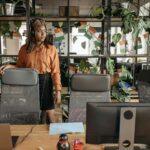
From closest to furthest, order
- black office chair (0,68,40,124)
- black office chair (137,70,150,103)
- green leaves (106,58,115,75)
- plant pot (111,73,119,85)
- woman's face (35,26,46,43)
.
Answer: black office chair (0,68,40,124)
black office chair (137,70,150,103)
woman's face (35,26,46,43)
green leaves (106,58,115,75)
plant pot (111,73,119,85)

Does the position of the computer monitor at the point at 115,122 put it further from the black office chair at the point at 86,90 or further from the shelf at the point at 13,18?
the shelf at the point at 13,18

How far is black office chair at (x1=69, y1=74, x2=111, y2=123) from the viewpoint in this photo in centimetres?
258

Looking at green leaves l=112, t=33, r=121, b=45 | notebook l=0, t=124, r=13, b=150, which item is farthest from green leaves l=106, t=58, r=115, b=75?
notebook l=0, t=124, r=13, b=150

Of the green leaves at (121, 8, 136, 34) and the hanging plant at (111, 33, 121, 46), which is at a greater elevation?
the green leaves at (121, 8, 136, 34)

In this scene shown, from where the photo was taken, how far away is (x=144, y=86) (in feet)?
9.20

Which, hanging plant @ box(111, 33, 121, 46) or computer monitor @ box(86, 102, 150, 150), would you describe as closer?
computer monitor @ box(86, 102, 150, 150)

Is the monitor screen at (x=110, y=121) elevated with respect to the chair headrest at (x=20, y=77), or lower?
lower

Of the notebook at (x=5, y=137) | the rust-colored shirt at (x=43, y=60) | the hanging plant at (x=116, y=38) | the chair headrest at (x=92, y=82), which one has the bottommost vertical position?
the notebook at (x=5, y=137)

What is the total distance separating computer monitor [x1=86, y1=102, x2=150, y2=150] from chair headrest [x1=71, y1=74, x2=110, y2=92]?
101cm

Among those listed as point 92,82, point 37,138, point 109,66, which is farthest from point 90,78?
point 109,66

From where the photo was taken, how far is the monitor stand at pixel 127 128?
61.0 inches

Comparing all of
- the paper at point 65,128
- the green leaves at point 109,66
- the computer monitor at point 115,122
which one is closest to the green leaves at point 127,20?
the green leaves at point 109,66

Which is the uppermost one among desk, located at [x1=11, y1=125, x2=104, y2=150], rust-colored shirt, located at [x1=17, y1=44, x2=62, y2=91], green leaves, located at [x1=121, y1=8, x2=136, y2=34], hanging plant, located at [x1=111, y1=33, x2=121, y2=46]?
green leaves, located at [x1=121, y1=8, x2=136, y2=34]

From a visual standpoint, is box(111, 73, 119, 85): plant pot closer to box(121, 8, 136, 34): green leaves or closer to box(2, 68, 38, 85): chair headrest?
box(121, 8, 136, 34): green leaves
